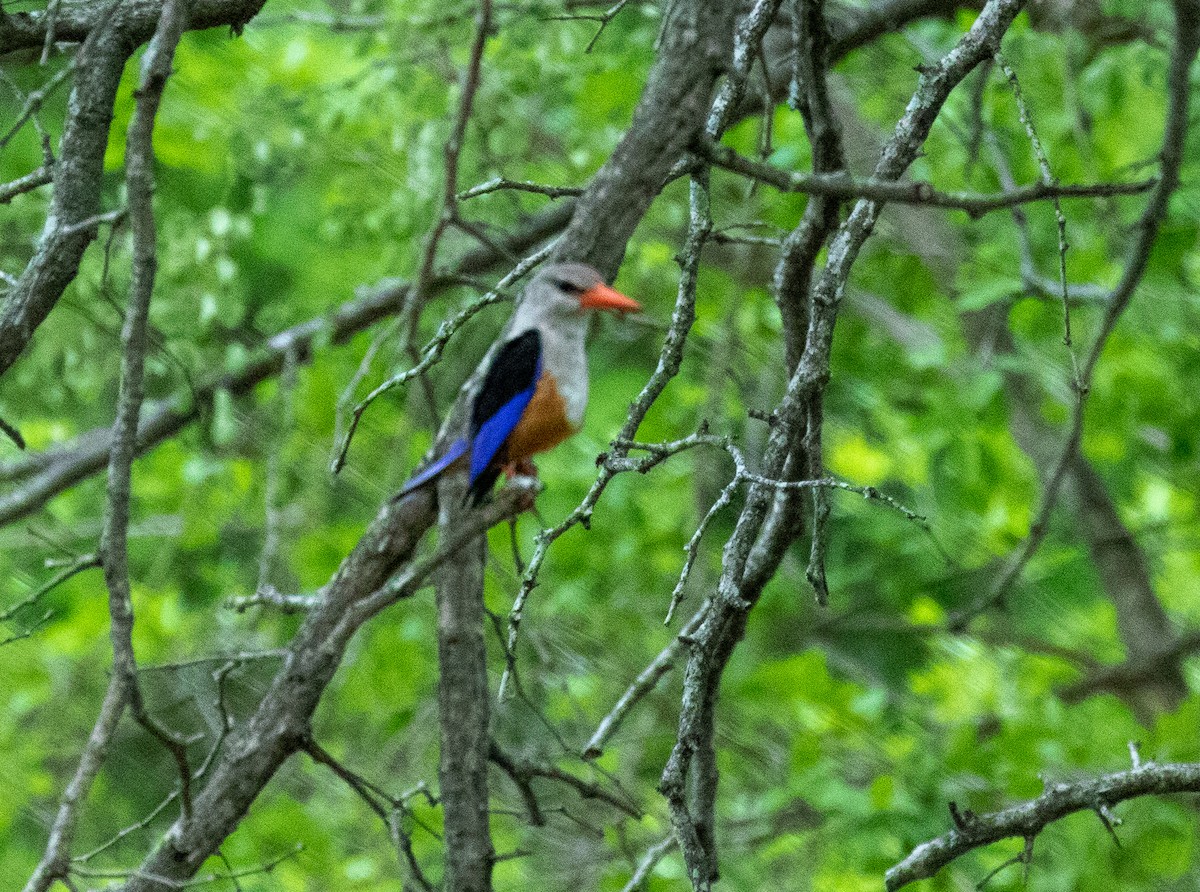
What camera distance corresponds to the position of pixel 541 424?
2.67 m

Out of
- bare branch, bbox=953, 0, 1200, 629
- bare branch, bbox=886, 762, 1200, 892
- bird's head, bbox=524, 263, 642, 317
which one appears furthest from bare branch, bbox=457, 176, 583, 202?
bare branch, bbox=953, 0, 1200, 629

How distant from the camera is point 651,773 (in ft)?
20.7

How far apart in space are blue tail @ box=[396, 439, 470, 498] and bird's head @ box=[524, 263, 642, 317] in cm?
28

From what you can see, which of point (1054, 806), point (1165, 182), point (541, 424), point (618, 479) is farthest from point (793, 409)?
point (618, 479)

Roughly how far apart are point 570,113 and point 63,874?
17.6ft

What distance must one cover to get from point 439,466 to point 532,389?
234 mm

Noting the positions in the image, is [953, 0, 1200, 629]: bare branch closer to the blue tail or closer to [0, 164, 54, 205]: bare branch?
the blue tail

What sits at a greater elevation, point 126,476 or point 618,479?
point 618,479

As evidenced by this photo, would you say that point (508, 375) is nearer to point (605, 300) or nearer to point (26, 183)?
point (605, 300)

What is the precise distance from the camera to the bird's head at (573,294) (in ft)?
8.36

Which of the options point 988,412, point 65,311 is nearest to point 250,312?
point 65,311

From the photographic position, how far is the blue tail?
9.01 feet

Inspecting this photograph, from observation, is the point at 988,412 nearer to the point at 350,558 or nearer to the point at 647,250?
the point at 647,250

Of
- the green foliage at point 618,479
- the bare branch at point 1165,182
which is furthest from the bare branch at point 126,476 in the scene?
the bare branch at point 1165,182
